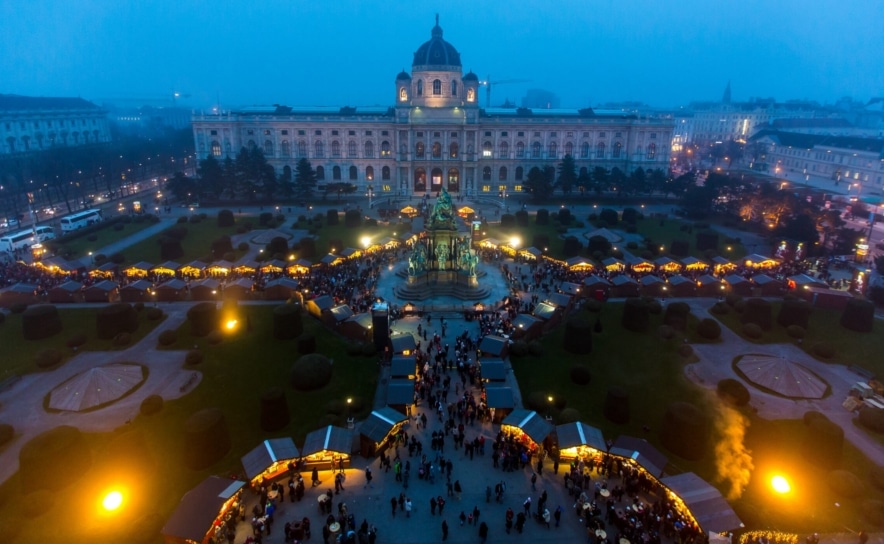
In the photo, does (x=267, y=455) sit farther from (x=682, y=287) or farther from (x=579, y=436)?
(x=682, y=287)

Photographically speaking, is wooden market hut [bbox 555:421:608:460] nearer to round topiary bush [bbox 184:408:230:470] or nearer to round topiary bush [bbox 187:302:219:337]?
round topiary bush [bbox 184:408:230:470]

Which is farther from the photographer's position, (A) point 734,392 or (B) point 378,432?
(A) point 734,392

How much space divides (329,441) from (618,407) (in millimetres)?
15693

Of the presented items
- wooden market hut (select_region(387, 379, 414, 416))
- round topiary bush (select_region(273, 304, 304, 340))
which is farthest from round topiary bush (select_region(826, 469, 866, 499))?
round topiary bush (select_region(273, 304, 304, 340))

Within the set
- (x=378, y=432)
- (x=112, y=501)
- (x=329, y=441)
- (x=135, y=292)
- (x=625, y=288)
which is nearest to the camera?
(x=112, y=501)

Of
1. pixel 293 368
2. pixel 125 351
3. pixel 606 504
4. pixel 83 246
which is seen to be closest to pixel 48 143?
pixel 83 246

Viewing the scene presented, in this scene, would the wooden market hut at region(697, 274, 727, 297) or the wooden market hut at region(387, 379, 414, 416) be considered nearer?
the wooden market hut at region(387, 379, 414, 416)

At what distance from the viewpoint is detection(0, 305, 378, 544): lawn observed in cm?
2209

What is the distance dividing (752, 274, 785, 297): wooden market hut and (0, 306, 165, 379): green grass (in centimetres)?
→ 5237

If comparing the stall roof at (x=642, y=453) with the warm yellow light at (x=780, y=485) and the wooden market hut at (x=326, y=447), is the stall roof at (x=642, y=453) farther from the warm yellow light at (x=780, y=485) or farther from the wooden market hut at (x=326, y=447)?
the wooden market hut at (x=326, y=447)

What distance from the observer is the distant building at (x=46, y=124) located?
348 ft

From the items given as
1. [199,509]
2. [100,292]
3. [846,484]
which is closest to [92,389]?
[199,509]

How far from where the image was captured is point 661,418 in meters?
29.7

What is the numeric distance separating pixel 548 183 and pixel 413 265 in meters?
46.6
